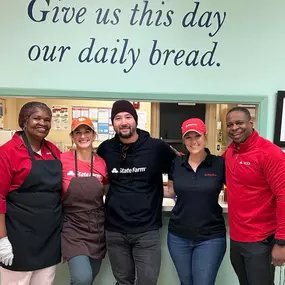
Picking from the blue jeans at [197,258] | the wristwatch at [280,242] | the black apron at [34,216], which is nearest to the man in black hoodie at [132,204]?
the blue jeans at [197,258]

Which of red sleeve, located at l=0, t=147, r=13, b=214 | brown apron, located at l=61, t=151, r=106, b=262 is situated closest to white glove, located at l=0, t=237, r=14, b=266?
red sleeve, located at l=0, t=147, r=13, b=214

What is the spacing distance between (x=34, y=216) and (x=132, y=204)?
0.54 meters

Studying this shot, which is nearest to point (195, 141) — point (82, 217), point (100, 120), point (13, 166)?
point (82, 217)

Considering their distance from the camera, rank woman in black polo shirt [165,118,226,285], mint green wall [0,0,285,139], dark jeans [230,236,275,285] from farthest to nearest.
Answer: mint green wall [0,0,285,139]
woman in black polo shirt [165,118,226,285]
dark jeans [230,236,275,285]

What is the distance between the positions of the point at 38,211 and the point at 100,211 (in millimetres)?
363

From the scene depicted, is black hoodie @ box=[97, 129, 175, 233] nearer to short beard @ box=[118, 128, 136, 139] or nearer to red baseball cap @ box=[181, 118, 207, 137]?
short beard @ box=[118, 128, 136, 139]

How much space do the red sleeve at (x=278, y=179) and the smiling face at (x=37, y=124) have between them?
1.16m

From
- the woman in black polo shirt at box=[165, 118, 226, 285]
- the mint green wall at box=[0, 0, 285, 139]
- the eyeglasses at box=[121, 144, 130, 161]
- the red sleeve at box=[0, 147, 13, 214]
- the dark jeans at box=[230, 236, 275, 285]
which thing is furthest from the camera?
the mint green wall at box=[0, 0, 285, 139]

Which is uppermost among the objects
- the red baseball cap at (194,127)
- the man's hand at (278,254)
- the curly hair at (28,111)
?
the curly hair at (28,111)

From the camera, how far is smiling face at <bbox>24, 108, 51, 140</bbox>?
1.80 meters

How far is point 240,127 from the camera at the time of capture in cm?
184

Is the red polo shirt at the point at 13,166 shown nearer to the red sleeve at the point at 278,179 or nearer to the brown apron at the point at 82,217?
the brown apron at the point at 82,217

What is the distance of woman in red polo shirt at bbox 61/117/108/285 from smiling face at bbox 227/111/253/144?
0.78 m

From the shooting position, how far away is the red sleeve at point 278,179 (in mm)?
1710
